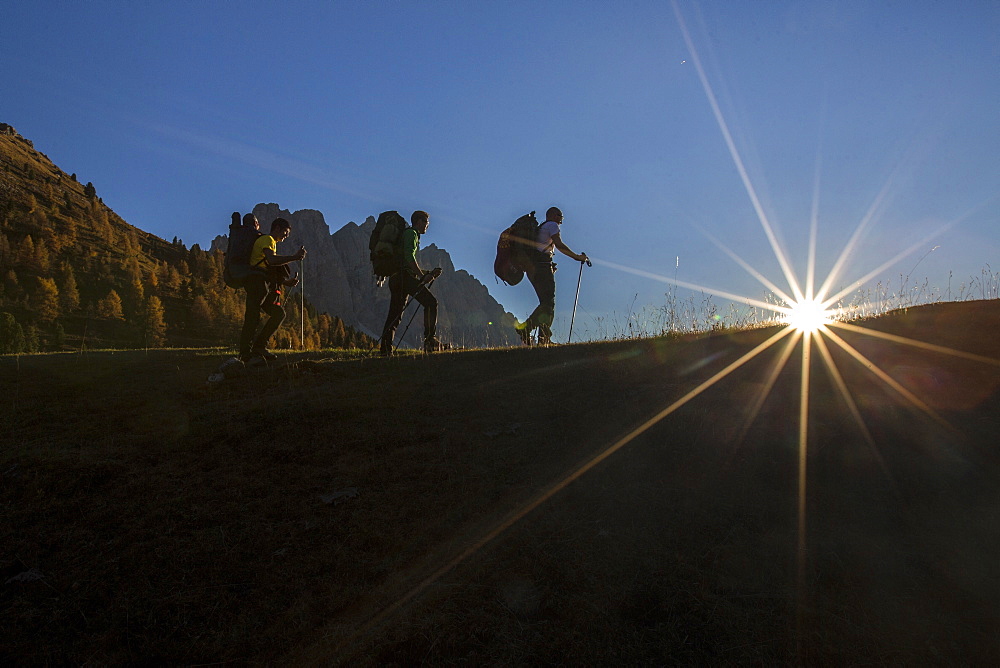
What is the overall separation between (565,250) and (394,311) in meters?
3.52

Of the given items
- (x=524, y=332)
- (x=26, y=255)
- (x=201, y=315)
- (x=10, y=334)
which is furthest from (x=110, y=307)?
(x=524, y=332)

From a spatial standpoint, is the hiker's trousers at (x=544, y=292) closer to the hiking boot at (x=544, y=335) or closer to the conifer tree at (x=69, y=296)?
the hiking boot at (x=544, y=335)

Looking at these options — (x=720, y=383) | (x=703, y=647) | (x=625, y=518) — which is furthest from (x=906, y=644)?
(x=720, y=383)

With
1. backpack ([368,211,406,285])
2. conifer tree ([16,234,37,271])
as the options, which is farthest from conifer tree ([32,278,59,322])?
backpack ([368,211,406,285])

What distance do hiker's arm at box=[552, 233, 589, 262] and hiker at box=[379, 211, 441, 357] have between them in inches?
94.2

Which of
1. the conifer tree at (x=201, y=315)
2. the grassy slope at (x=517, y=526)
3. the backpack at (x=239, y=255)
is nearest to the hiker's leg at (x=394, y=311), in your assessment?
the backpack at (x=239, y=255)

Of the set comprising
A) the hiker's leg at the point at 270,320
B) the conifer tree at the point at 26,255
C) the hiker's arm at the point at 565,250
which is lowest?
the hiker's leg at the point at 270,320

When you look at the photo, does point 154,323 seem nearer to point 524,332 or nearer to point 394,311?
point 394,311

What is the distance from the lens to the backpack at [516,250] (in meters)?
11.5

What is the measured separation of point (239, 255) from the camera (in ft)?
29.5

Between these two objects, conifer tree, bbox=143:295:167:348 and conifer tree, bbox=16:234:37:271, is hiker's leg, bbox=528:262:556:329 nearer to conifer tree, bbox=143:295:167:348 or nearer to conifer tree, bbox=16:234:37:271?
conifer tree, bbox=143:295:167:348

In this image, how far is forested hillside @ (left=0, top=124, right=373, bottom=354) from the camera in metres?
102

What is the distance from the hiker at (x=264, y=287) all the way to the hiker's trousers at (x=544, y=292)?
4.29m

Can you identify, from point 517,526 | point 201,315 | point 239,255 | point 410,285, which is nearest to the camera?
point 517,526
